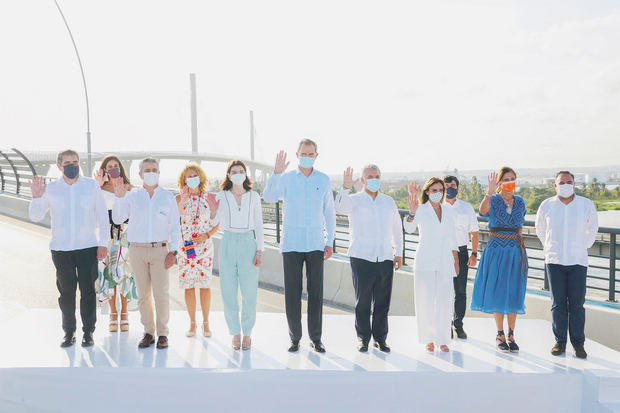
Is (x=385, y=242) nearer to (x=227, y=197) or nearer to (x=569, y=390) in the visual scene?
(x=227, y=197)

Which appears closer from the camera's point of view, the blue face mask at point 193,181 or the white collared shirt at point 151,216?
the white collared shirt at point 151,216

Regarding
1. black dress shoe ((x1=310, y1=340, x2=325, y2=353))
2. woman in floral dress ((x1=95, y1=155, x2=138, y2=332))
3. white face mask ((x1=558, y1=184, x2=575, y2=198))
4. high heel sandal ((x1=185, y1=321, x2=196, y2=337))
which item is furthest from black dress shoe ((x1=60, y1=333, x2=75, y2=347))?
white face mask ((x1=558, y1=184, x2=575, y2=198))

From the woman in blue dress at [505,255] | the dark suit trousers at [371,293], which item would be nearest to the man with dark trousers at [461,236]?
the woman in blue dress at [505,255]

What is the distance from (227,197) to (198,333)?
5.28ft

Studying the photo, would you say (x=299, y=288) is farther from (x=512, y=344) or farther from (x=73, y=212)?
(x=73, y=212)

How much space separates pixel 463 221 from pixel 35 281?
291 inches

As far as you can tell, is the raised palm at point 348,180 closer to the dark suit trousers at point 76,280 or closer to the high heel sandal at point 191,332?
the high heel sandal at point 191,332

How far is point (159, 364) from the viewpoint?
15.4ft

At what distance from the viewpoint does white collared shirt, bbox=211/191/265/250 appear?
17.0 feet

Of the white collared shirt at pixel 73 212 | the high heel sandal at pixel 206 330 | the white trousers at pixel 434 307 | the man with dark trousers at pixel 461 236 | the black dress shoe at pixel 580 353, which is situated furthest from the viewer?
the man with dark trousers at pixel 461 236

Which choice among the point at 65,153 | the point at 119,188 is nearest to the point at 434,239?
the point at 119,188

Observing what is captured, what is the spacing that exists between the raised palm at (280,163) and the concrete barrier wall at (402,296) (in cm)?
283

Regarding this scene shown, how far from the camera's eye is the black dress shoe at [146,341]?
5176mm

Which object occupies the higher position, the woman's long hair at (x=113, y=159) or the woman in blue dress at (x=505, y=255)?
the woman's long hair at (x=113, y=159)
